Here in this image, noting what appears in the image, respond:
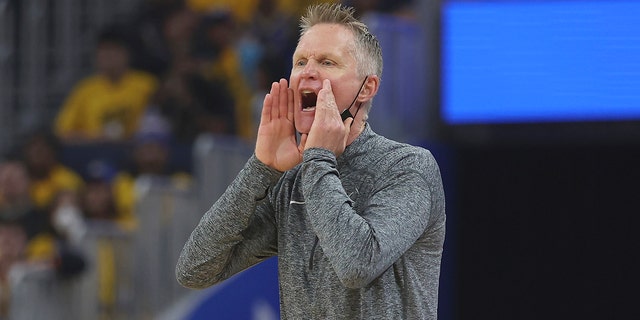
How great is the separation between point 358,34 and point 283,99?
0.75 feet

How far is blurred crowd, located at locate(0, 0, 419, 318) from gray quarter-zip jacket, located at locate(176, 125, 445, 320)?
4.55m

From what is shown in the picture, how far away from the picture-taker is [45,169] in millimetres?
9320

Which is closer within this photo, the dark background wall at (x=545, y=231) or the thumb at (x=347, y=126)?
the thumb at (x=347, y=126)

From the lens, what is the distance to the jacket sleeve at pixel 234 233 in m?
2.99

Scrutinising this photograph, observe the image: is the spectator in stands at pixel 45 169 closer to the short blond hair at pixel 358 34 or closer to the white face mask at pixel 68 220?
the white face mask at pixel 68 220

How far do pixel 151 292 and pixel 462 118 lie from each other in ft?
8.28

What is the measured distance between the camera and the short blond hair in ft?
9.97

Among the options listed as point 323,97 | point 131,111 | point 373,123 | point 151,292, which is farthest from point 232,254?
point 131,111

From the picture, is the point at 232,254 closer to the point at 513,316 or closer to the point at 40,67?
the point at 513,316

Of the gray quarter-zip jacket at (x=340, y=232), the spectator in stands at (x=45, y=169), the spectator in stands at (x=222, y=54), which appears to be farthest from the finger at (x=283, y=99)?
the spectator in stands at (x=222, y=54)

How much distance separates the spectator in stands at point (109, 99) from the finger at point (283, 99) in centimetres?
668

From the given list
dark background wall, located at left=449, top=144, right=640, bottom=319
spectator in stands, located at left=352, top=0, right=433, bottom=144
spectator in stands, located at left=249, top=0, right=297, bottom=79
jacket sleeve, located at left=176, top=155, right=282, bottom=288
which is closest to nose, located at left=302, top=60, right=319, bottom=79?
jacket sleeve, located at left=176, top=155, right=282, bottom=288

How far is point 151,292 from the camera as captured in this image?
8.28 meters

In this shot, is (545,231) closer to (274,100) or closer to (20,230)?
(20,230)
